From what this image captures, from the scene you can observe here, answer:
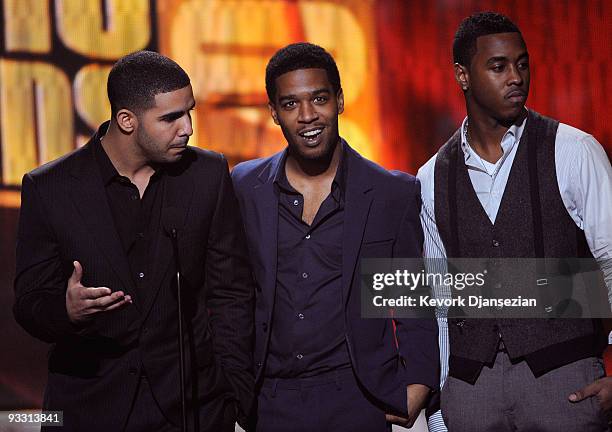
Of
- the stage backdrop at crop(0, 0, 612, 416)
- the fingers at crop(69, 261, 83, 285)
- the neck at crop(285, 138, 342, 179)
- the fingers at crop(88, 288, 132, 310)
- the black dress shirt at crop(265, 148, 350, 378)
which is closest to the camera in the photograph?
the fingers at crop(88, 288, 132, 310)

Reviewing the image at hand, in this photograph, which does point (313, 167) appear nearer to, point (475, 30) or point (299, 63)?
point (299, 63)

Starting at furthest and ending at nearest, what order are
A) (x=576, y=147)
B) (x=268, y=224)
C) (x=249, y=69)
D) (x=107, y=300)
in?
(x=249, y=69) < (x=268, y=224) < (x=576, y=147) < (x=107, y=300)

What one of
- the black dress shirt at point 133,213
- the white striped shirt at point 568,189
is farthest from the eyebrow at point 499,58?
the black dress shirt at point 133,213

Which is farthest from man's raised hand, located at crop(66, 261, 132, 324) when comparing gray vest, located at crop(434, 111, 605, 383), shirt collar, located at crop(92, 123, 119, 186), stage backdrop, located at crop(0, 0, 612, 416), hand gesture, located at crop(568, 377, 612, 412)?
stage backdrop, located at crop(0, 0, 612, 416)

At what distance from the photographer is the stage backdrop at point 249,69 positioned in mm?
4418

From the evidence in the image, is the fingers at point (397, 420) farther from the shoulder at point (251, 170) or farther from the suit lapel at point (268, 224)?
the shoulder at point (251, 170)

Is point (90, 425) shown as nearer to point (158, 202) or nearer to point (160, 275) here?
point (160, 275)

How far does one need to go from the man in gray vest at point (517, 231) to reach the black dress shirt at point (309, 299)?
390 mm

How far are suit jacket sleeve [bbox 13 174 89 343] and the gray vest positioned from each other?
4.16ft

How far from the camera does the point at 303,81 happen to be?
9.63 feet

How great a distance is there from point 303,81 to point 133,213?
29.5 inches

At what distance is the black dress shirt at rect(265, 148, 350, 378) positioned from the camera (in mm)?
2770

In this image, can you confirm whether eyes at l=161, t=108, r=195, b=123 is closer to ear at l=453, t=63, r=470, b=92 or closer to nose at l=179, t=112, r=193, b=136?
nose at l=179, t=112, r=193, b=136

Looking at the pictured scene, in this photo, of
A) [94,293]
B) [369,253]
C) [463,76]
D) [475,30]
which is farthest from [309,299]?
[475,30]
